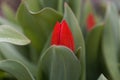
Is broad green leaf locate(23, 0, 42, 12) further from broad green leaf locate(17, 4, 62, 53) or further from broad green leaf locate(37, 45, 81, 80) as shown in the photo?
broad green leaf locate(37, 45, 81, 80)

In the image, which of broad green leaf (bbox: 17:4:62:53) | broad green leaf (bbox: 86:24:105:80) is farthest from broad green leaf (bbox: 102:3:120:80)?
broad green leaf (bbox: 17:4:62:53)

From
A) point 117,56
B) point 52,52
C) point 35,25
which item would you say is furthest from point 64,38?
point 117,56

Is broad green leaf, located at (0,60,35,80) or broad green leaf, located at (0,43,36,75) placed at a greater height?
broad green leaf, located at (0,60,35,80)

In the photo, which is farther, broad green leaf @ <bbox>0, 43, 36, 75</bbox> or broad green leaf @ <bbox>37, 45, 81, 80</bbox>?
broad green leaf @ <bbox>0, 43, 36, 75</bbox>

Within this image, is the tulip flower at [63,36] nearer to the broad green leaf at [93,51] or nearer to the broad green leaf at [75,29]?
the broad green leaf at [75,29]

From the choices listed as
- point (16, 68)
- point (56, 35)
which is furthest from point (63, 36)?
point (16, 68)
